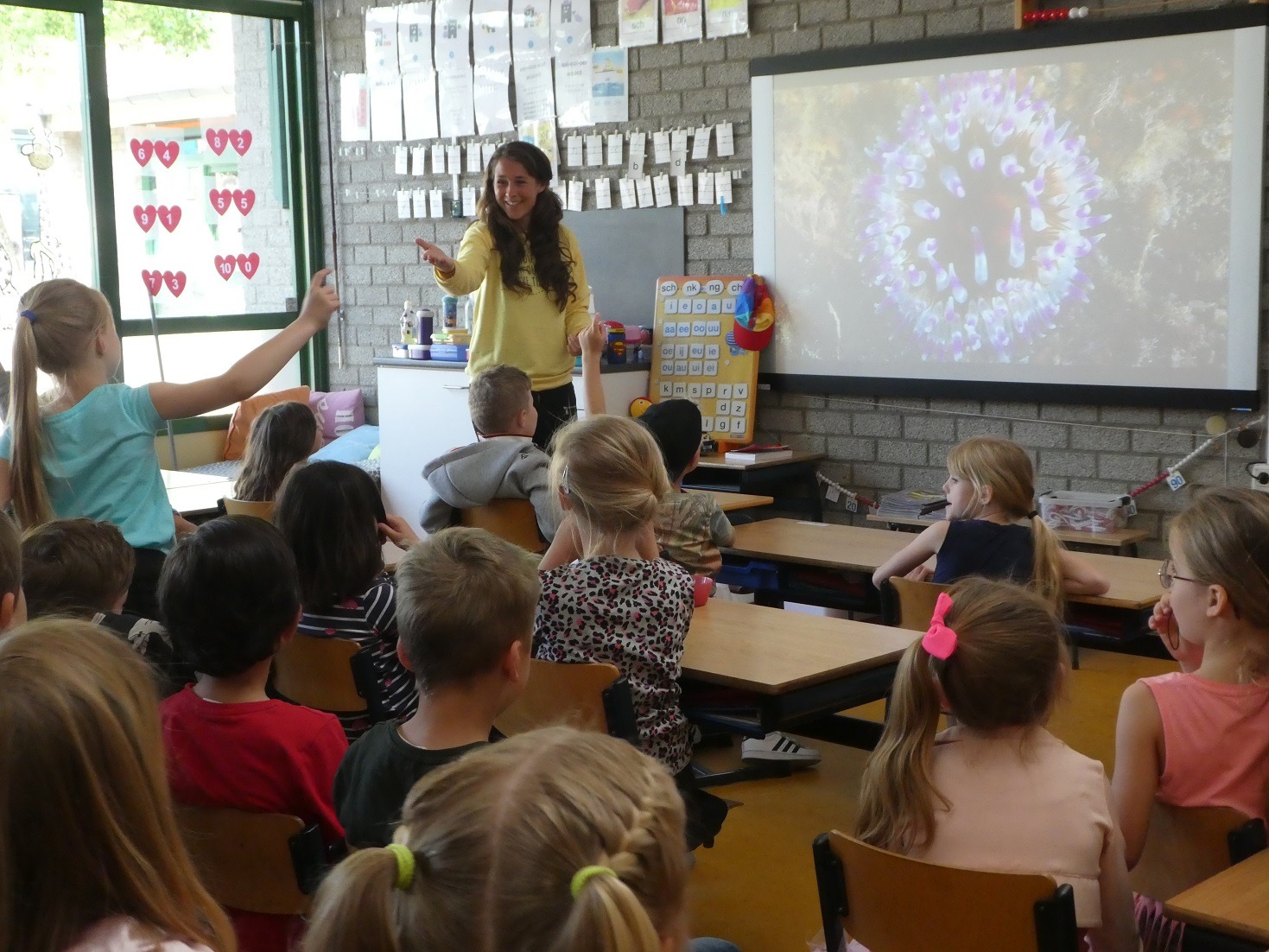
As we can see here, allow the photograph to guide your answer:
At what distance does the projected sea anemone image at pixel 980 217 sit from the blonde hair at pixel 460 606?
341 centimetres

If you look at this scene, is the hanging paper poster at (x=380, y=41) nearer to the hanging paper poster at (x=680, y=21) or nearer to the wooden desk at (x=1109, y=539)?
the hanging paper poster at (x=680, y=21)

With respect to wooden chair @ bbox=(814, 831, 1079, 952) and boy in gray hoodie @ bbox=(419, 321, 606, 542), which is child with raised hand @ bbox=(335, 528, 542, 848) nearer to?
wooden chair @ bbox=(814, 831, 1079, 952)

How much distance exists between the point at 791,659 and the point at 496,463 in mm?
1277

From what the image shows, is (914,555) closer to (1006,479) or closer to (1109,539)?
(1006,479)

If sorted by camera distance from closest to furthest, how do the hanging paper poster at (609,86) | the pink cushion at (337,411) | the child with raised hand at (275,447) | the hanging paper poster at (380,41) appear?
the child with raised hand at (275,447) → the hanging paper poster at (609,86) → the hanging paper poster at (380,41) → the pink cushion at (337,411)

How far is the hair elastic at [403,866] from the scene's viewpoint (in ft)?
2.74

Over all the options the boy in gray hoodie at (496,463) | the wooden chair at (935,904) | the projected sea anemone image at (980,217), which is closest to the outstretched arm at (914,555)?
the boy in gray hoodie at (496,463)

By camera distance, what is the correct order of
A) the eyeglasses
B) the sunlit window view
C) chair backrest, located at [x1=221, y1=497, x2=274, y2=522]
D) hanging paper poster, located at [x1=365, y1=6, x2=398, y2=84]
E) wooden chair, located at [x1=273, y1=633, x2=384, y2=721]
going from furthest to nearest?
hanging paper poster, located at [x1=365, y1=6, x2=398, y2=84] < the sunlit window view < chair backrest, located at [x1=221, y1=497, x2=274, y2=522] < wooden chair, located at [x1=273, y1=633, x2=384, y2=721] < the eyeglasses

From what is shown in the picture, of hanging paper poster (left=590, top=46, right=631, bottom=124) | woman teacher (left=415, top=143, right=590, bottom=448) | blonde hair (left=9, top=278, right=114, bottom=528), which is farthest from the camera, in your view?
hanging paper poster (left=590, top=46, right=631, bottom=124)

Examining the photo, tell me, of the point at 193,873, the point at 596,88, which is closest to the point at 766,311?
the point at 596,88

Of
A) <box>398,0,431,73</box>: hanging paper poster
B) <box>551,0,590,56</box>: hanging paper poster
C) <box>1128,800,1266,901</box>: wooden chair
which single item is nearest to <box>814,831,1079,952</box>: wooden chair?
<box>1128,800,1266,901</box>: wooden chair

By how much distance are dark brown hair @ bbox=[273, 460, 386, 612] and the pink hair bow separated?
1081 millimetres

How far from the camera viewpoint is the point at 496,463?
3.45 meters

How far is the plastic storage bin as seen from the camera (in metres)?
4.54
